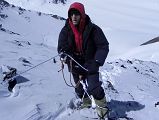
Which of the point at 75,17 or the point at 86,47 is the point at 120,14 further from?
the point at 75,17

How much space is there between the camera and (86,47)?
747 cm

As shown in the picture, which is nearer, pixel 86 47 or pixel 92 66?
pixel 92 66

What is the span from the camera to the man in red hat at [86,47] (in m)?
7.29

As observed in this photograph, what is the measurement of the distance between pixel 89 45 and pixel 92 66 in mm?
378

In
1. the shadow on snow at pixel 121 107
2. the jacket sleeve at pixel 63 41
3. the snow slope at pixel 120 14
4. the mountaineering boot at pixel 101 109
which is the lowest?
the snow slope at pixel 120 14

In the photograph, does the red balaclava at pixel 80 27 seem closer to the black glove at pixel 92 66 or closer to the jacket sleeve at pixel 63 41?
the jacket sleeve at pixel 63 41

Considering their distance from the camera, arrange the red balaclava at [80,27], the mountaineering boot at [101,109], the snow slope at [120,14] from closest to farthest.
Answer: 1. the red balaclava at [80,27]
2. the mountaineering boot at [101,109]
3. the snow slope at [120,14]

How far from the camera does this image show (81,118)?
8109mm

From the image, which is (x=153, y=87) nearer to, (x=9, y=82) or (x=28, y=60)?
(x=28, y=60)

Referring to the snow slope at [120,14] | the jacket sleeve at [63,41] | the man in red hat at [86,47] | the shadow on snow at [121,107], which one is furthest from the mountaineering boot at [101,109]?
the snow slope at [120,14]

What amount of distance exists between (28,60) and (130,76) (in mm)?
3102

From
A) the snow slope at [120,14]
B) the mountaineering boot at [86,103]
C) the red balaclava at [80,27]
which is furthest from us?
the snow slope at [120,14]

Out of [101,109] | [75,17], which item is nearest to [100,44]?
[75,17]

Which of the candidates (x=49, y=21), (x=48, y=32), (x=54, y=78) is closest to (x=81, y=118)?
(x=54, y=78)
